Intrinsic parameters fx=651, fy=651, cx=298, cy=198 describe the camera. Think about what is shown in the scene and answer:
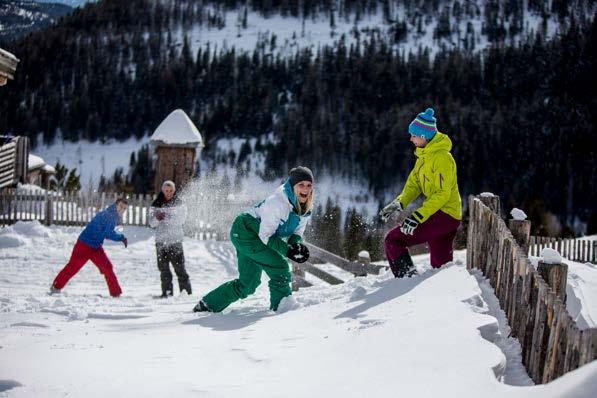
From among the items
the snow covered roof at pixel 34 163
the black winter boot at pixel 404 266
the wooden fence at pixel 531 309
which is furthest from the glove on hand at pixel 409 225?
the snow covered roof at pixel 34 163

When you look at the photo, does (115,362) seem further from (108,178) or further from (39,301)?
(108,178)

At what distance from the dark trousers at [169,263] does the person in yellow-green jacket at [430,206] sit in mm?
4024

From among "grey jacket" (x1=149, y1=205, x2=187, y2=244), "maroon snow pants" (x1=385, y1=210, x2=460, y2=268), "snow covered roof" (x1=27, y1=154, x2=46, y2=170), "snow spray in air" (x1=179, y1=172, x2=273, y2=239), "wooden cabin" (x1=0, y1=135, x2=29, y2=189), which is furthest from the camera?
"snow covered roof" (x1=27, y1=154, x2=46, y2=170)

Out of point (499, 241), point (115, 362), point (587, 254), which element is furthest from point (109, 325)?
point (587, 254)

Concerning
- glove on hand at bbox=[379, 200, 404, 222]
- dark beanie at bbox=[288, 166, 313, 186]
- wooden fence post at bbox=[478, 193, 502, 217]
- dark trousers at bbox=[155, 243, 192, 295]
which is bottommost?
dark trousers at bbox=[155, 243, 192, 295]

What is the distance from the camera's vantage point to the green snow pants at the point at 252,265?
5965mm

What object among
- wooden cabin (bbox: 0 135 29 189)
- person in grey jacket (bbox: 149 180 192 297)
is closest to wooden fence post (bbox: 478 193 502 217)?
person in grey jacket (bbox: 149 180 192 297)

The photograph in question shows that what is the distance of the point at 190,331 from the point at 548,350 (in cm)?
282

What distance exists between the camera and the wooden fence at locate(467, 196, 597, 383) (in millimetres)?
2965

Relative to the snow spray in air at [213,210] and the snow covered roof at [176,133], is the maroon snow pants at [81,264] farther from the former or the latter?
the snow covered roof at [176,133]

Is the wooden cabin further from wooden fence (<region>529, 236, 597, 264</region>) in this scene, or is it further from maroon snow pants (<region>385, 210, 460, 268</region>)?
maroon snow pants (<region>385, 210, 460, 268</region>)

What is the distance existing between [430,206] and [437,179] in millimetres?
283

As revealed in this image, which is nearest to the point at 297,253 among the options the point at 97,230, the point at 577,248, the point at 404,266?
the point at 404,266

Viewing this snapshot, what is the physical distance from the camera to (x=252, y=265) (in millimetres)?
6227
